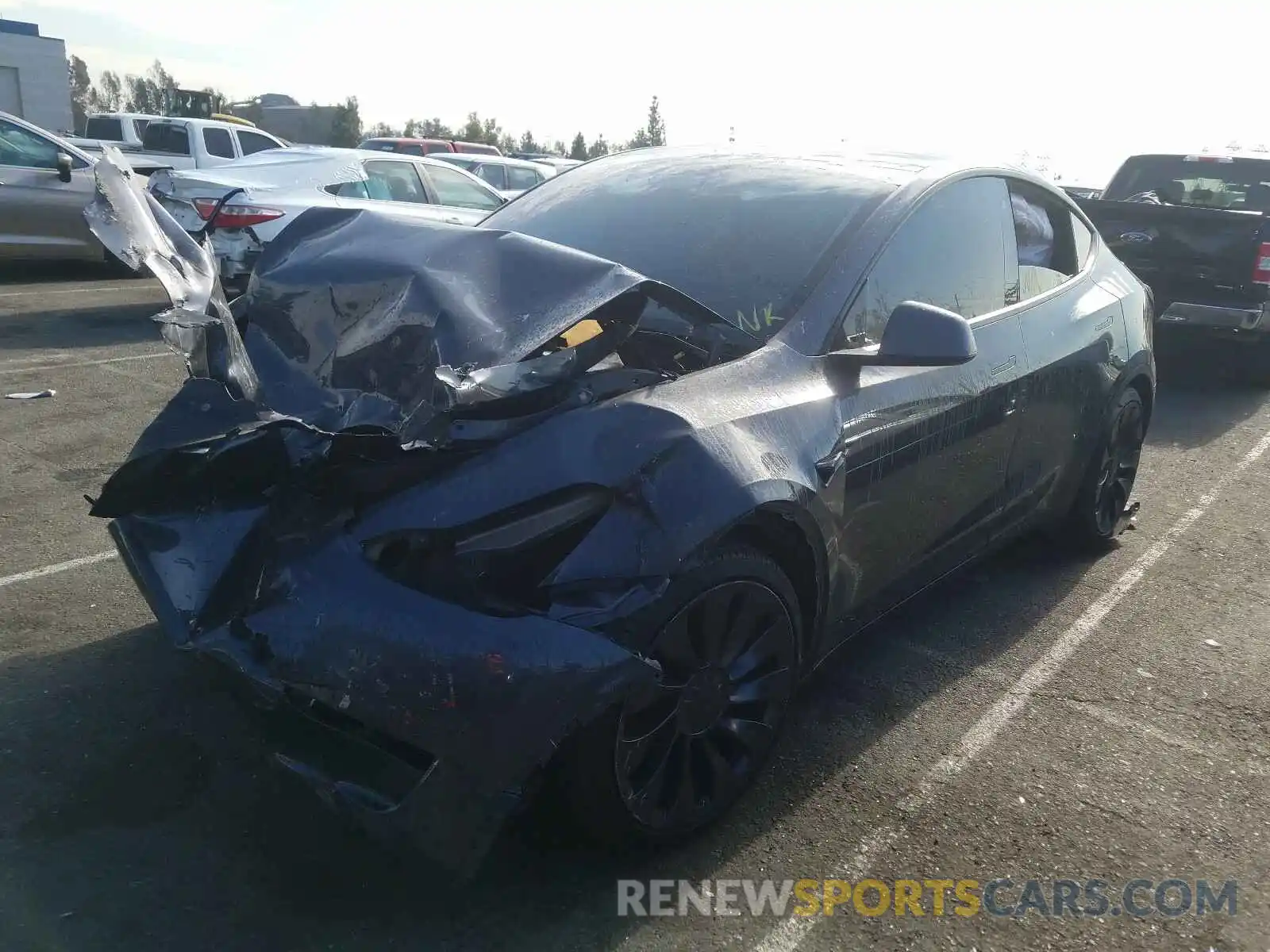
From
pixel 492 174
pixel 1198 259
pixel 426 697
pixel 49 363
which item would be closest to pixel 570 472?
pixel 426 697

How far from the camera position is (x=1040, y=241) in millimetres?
4520

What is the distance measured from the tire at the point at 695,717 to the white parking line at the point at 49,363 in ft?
22.3

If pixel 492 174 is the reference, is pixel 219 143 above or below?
above

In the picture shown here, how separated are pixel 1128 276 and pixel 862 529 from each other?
9.42ft

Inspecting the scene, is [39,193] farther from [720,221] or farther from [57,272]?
[720,221]

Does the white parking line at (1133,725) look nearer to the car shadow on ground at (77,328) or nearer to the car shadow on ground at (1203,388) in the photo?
the car shadow on ground at (1203,388)

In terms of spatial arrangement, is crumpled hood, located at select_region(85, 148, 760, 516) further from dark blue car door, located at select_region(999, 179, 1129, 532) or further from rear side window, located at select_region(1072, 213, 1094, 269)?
rear side window, located at select_region(1072, 213, 1094, 269)

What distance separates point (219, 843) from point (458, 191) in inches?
387

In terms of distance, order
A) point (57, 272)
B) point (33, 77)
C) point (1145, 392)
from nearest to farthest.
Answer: point (1145, 392) → point (57, 272) → point (33, 77)

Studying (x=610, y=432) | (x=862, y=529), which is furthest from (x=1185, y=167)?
(x=610, y=432)

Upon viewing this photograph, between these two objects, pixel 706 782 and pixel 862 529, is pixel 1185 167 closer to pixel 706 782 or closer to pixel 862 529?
pixel 862 529

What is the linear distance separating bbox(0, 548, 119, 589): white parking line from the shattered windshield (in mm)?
2087

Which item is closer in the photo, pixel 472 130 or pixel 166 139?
pixel 166 139

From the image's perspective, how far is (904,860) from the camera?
2.89 metres
